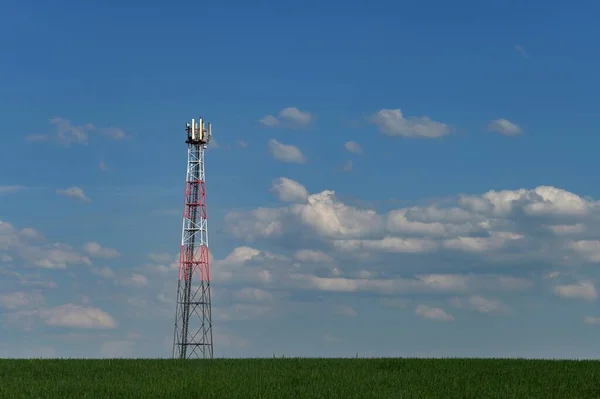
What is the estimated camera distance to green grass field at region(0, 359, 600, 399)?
2923 centimetres

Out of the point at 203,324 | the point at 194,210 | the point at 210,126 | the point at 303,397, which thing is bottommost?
the point at 303,397

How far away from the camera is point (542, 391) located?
1201 inches

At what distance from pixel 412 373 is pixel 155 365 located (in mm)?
10527

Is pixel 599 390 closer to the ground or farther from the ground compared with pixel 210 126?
closer to the ground

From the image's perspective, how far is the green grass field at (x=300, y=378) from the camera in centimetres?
2923

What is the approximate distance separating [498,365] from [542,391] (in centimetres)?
624

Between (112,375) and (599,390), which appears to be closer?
(599,390)

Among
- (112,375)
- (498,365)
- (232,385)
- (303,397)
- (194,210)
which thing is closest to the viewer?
(303,397)

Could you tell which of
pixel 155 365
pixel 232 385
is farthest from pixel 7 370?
pixel 232 385

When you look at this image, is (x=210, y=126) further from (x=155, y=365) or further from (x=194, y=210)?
(x=155, y=365)

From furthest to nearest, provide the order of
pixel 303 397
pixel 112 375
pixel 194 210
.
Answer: pixel 194 210 → pixel 112 375 → pixel 303 397

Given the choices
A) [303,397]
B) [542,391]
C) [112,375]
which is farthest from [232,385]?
[542,391]

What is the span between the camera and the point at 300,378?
32.3 m

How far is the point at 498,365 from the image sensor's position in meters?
36.8
